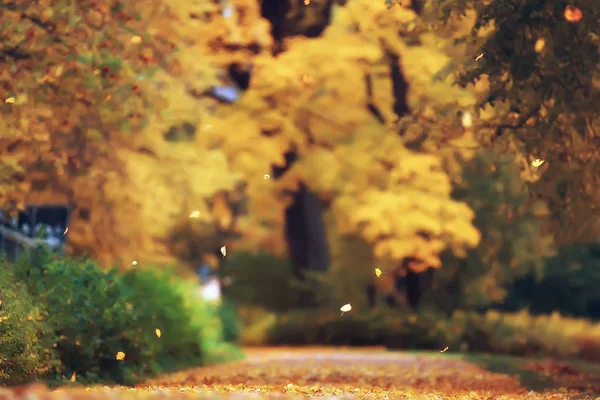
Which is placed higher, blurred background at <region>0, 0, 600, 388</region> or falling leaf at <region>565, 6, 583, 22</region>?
falling leaf at <region>565, 6, 583, 22</region>

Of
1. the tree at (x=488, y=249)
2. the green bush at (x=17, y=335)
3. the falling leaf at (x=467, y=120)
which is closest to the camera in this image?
the green bush at (x=17, y=335)

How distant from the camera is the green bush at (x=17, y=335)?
12.5m

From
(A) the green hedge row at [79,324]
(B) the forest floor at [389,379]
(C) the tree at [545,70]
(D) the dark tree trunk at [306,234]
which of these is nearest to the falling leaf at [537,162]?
(C) the tree at [545,70]

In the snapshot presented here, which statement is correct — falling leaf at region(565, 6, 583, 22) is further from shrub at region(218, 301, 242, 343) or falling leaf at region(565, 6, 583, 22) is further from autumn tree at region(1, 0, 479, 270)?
shrub at region(218, 301, 242, 343)

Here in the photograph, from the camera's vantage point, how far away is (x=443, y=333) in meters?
24.4

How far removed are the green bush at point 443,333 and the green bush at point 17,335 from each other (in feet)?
41.4

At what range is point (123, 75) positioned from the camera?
15219 mm

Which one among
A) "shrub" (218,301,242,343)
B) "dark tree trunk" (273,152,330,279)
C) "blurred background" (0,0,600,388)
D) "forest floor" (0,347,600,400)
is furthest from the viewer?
"dark tree trunk" (273,152,330,279)

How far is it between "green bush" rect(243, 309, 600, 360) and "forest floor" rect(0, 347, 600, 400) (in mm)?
4440

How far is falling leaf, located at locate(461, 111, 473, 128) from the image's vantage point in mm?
15605

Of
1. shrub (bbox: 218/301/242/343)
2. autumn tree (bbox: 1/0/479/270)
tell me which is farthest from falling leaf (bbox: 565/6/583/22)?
shrub (bbox: 218/301/242/343)

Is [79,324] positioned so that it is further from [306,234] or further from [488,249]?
[306,234]

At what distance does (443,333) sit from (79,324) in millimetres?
11389

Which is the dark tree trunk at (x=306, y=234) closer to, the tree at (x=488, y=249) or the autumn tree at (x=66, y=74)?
the tree at (x=488, y=249)
